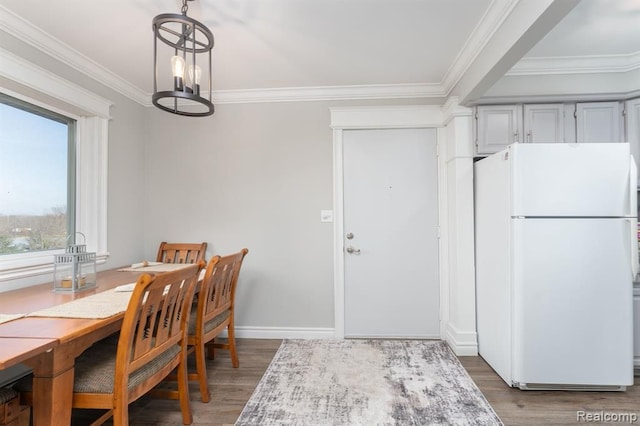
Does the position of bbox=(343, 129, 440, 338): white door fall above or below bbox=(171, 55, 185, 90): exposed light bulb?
below

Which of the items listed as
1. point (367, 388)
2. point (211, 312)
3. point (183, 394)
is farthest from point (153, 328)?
point (367, 388)

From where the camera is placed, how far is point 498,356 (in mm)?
2348

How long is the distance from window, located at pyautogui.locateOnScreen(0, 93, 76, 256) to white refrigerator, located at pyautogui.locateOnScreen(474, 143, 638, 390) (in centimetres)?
324

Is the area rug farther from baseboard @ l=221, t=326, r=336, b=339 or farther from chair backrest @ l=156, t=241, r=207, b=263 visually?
chair backrest @ l=156, t=241, r=207, b=263

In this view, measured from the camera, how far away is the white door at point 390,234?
9.92ft

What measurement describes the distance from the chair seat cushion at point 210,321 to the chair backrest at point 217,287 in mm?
42

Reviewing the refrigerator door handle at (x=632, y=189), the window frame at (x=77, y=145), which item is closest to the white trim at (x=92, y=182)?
the window frame at (x=77, y=145)

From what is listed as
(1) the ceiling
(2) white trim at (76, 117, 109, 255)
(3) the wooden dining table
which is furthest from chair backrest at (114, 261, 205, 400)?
(1) the ceiling

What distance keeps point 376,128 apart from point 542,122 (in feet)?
4.32

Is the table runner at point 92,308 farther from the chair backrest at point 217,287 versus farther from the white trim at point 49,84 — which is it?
the white trim at point 49,84

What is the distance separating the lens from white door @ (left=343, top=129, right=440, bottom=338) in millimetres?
3023

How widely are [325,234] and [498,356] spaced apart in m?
1.64

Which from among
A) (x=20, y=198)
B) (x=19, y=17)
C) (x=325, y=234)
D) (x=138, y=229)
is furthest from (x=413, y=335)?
(x=19, y=17)

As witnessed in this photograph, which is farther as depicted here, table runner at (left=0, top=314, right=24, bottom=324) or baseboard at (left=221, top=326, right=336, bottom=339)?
baseboard at (left=221, top=326, right=336, bottom=339)
